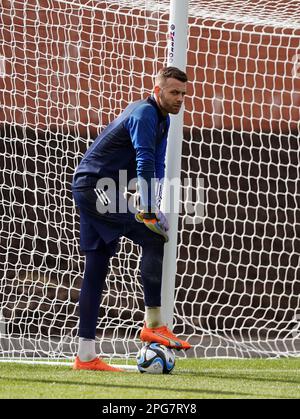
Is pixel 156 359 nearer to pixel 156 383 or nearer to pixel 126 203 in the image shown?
pixel 156 383

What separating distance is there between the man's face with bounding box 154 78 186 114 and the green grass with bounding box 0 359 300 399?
1.37 meters

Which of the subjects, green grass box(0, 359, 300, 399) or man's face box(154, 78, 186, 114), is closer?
green grass box(0, 359, 300, 399)

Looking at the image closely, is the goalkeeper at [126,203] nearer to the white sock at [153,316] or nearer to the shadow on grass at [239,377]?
the white sock at [153,316]

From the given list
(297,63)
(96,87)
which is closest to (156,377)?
(96,87)

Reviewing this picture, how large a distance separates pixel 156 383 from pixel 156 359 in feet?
1.80

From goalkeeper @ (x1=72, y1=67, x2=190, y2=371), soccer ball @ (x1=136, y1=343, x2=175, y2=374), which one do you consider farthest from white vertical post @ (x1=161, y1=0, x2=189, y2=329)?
soccer ball @ (x1=136, y1=343, x2=175, y2=374)

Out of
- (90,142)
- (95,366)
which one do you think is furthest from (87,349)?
(90,142)

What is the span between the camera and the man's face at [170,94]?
5.88 meters

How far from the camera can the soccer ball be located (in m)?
5.97

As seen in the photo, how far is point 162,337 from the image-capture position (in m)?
6.04

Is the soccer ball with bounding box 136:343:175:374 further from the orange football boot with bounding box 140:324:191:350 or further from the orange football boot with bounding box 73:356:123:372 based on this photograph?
the orange football boot with bounding box 73:356:123:372

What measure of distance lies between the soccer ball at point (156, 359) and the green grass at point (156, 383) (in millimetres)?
72
